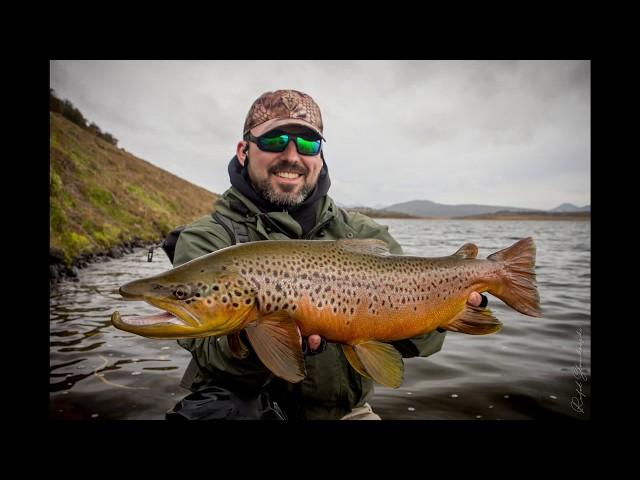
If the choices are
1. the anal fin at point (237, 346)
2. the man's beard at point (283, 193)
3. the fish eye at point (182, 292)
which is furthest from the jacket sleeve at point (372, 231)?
the fish eye at point (182, 292)

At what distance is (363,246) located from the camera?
8.77 ft

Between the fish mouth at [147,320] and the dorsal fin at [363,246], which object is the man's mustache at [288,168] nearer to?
the dorsal fin at [363,246]

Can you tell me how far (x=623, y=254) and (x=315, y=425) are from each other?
3.27 metres

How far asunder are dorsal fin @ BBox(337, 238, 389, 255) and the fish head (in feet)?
2.27

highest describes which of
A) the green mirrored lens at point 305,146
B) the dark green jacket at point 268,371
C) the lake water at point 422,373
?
the green mirrored lens at point 305,146

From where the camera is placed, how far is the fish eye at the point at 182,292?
7.16 ft

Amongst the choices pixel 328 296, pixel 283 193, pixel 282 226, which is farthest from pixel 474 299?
pixel 283 193

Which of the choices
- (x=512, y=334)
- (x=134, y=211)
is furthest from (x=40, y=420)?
(x=134, y=211)

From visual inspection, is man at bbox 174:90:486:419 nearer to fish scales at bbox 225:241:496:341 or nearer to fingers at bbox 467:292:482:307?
fingers at bbox 467:292:482:307

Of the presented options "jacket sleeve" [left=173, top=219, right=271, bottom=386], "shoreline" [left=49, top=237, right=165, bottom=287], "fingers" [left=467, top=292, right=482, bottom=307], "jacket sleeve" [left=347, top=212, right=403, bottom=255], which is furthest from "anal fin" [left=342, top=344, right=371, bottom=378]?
"shoreline" [left=49, top=237, right=165, bottom=287]

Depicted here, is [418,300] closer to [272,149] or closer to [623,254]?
[272,149]

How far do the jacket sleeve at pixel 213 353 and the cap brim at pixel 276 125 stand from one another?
3.34 ft

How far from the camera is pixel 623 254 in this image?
3.87 m

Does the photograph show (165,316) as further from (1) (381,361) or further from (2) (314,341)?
(1) (381,361)
